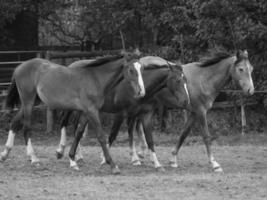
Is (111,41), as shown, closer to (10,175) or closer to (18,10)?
(18,10)

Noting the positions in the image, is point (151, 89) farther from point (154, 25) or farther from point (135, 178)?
point (154, 25)

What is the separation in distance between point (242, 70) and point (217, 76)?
464 millimetres

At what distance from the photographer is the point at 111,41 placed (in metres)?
22.0

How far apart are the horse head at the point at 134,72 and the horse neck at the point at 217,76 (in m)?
1.66

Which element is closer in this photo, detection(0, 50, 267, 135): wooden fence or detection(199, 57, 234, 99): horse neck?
detection(199, 57, 234, 99): horse neck

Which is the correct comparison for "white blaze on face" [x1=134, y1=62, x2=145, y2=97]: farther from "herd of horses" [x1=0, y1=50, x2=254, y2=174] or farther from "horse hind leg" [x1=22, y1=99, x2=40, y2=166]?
→ "horse hind leg" [x1=22, y1=99, x2=40, y2=166]

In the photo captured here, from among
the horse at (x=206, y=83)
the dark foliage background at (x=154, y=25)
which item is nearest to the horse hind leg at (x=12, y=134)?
the horse at (x=206, y=83)

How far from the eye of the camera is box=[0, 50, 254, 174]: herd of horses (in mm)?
10938

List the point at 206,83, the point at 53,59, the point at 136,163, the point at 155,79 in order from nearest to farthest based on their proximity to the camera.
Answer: the point at 155,79
the point at 136,163
the point at 206,83
the point at 53,59

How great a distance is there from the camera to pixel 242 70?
1204cm

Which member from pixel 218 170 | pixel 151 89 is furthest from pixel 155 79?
pixel 218 170

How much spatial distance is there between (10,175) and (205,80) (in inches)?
156

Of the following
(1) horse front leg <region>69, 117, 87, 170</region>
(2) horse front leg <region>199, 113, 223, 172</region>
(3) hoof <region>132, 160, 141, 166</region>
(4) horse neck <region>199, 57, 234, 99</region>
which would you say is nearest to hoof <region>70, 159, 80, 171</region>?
(1) horse front leg <region>69, 117, 87, 170</region>

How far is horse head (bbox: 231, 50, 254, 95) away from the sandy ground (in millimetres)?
1477
